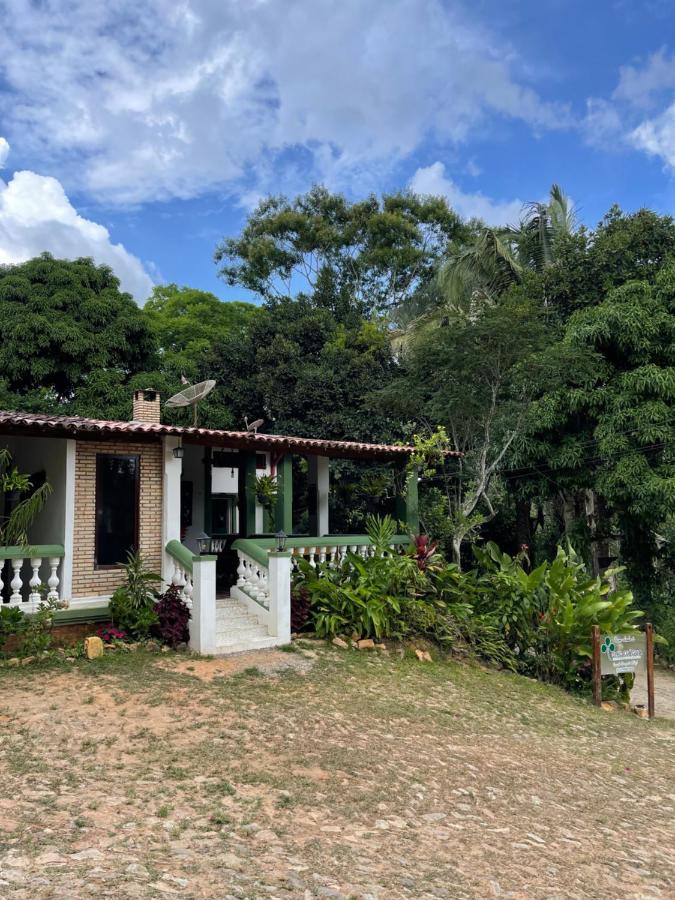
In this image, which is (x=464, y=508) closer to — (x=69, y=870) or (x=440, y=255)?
(x=69, y=870)

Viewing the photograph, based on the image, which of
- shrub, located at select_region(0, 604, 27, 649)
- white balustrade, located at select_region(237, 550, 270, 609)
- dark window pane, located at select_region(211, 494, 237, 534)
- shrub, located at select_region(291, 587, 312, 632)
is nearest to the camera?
shrub, located at select_region(0, 604, 27, 649)

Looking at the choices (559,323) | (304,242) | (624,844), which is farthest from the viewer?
(304,242)

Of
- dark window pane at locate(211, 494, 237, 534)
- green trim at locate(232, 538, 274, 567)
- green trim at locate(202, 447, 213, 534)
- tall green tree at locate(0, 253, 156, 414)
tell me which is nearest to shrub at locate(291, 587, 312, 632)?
green trim at locate(232, 538, 274, 567)

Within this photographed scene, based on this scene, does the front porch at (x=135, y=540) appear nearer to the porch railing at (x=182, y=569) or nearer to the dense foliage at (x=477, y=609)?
the porch railing at (x=182, y=569)

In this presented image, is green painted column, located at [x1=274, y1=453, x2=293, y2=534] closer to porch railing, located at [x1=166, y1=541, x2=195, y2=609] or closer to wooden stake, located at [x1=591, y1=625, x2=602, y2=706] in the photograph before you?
porch railing, located at [x1=166, y1=541, x2=195, y2=609]

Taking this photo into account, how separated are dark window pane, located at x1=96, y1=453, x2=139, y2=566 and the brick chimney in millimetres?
2100

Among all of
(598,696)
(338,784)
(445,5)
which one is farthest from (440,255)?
(338,784)

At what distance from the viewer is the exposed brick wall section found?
902 cm

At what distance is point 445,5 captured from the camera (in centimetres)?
1116

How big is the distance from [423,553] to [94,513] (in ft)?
17.5

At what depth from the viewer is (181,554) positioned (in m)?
9.12

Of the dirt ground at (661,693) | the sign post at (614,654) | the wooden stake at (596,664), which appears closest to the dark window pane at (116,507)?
the wooden stake at (596,664)

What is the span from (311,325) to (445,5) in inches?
442

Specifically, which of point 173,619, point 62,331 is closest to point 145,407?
point 173,619
